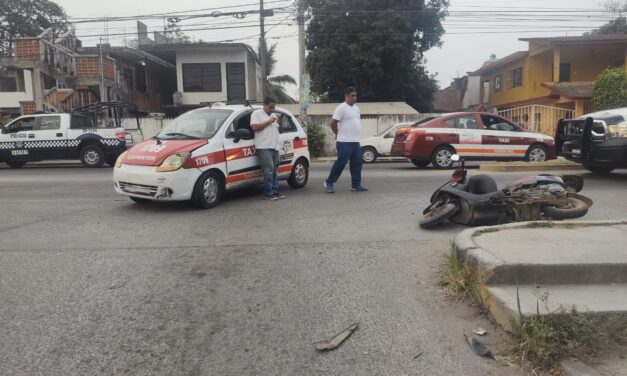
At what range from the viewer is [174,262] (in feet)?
16.3

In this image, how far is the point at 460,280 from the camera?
4.13 metres

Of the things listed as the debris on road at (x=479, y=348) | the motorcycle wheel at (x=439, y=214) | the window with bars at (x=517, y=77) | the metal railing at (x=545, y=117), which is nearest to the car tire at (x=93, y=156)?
the motorcycle wheel at (x=439, y=214)

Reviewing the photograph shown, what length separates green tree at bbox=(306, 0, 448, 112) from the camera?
2945 cm

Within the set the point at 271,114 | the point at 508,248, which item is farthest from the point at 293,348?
the point at 271,114

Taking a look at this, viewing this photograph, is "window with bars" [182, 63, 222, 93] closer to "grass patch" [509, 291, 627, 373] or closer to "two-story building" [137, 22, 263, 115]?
"two-story building" [137, 22, 263, 115]

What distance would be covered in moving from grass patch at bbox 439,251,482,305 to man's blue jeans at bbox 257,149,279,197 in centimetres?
439

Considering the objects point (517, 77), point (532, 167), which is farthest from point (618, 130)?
point (517, 77)

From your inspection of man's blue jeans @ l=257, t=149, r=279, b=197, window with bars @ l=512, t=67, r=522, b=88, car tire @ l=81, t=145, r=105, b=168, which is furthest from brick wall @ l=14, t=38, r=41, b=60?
window with bars @ l=512, t=67, r=522, b=88

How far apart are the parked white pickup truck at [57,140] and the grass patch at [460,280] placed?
14.5m

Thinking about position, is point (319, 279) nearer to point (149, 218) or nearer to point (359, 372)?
point (359, 372)

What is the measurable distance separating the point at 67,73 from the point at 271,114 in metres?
19.4

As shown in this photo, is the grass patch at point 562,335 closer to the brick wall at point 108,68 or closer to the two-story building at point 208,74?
the brick wall at point 108,68

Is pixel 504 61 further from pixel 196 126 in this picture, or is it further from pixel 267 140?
pixel 196 126

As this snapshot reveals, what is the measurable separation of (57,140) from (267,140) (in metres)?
11.0
